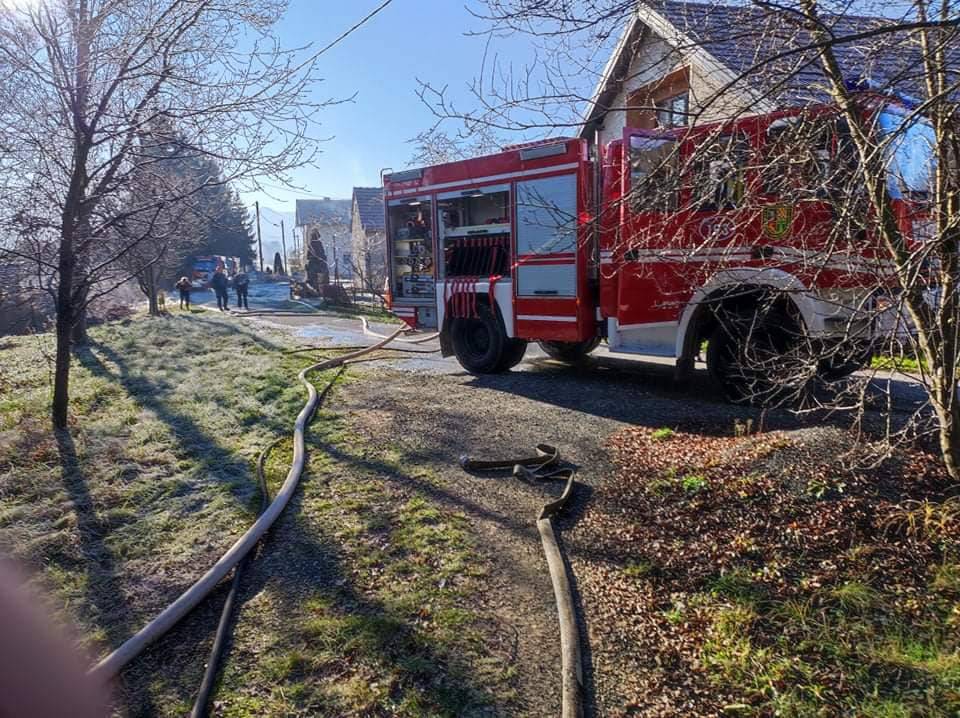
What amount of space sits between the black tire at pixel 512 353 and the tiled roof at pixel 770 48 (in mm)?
4671

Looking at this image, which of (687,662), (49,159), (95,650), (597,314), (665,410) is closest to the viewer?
(687,662)

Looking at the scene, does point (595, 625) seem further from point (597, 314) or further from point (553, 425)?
point (597, 314)

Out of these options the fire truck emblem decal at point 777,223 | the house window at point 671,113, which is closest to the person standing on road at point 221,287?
the fire truck emblem decal at point 777,223

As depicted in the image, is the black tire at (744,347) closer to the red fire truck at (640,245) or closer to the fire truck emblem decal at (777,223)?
the red fire truck at (640,245)

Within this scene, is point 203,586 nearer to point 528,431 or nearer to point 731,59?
point 528,431

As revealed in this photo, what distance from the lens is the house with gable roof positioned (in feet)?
10.4

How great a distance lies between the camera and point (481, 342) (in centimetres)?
884

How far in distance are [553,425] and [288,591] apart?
3302 mm

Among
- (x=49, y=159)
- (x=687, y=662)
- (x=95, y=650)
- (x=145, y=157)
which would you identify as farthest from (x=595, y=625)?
(x=49, y=159)

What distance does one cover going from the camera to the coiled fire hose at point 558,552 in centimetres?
236

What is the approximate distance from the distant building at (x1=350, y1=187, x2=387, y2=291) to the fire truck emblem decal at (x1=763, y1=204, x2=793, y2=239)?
25.3 metres

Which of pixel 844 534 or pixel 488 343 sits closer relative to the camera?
pixel 844 534

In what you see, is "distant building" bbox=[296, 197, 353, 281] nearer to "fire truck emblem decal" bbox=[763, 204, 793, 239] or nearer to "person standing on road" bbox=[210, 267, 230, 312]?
"person standing on road" bbox=[210, 267, 230, 312]

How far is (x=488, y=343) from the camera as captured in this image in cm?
868
